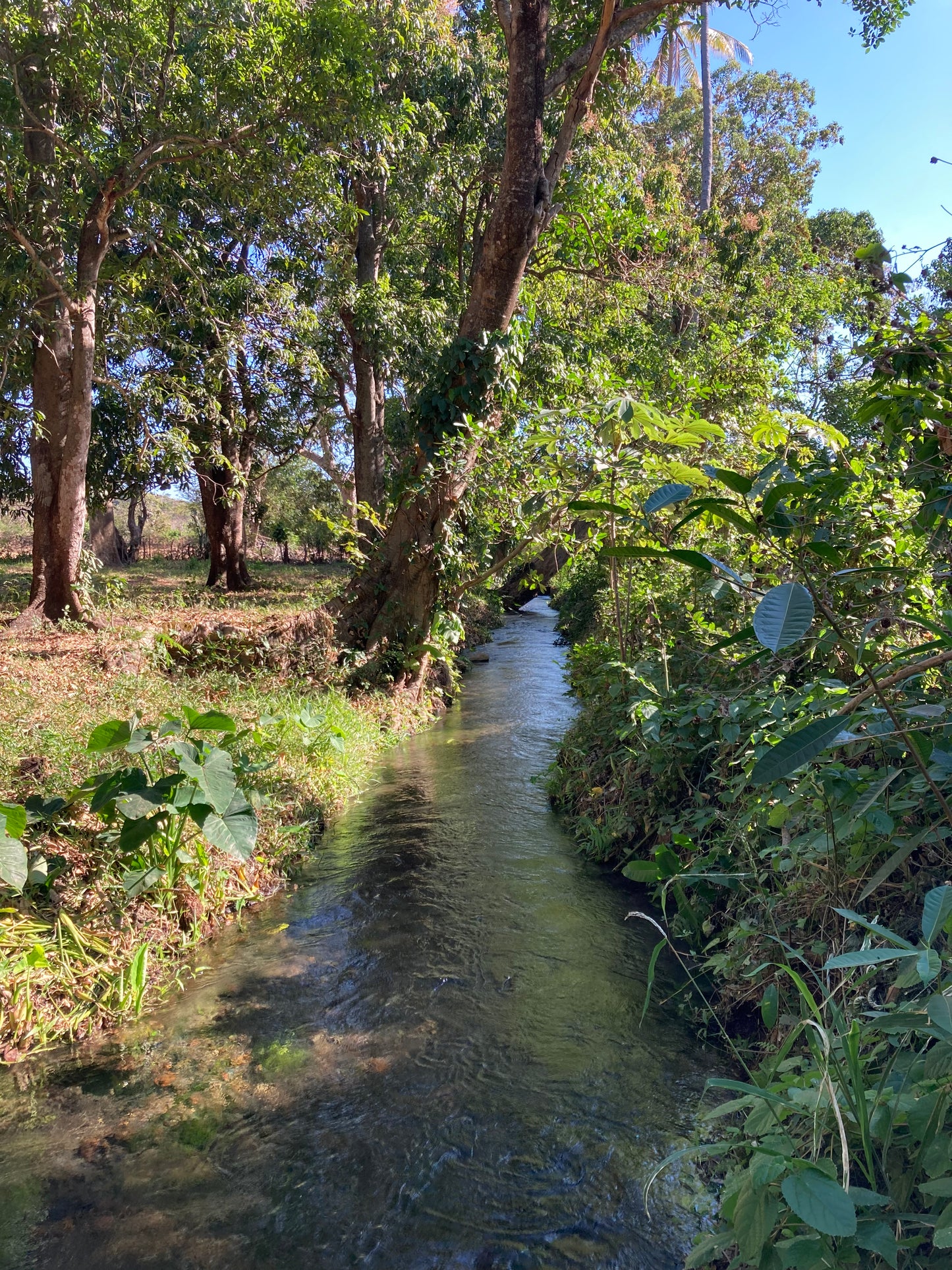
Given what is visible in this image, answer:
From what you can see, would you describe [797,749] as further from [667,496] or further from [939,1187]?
[939,1187]

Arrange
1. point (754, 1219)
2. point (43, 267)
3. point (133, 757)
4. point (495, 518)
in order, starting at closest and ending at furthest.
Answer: point (754, 1219) < point (133, 757) < point (43, 267) < point (495, 518)

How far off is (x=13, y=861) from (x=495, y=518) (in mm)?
6753

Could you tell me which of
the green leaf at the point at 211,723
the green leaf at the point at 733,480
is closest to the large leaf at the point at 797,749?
the green leaf at the point at 733,480

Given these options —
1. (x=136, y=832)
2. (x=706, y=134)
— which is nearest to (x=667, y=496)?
(x=136, y=832)

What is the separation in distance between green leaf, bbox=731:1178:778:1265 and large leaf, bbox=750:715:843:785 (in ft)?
3.00

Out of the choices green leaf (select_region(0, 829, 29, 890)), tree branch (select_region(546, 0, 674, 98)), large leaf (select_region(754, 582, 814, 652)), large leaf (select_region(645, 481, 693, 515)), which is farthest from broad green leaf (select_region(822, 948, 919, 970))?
tree branch (select_region(546, 0, 674, 98))

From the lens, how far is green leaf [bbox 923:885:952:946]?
4.88 ft

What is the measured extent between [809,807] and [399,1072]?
208 centimetres

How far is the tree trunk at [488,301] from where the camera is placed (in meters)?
7.96

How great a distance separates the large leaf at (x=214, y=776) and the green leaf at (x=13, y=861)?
0.73 m

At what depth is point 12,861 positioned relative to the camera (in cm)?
318

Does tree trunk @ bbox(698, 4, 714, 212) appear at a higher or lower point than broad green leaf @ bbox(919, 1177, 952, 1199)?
higher

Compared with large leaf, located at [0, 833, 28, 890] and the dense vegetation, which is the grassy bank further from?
large leaf, located at [0, 833, 28, 890]

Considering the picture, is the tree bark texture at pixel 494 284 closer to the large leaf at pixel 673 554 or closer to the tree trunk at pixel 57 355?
the tree trunk at pixel 57 355
